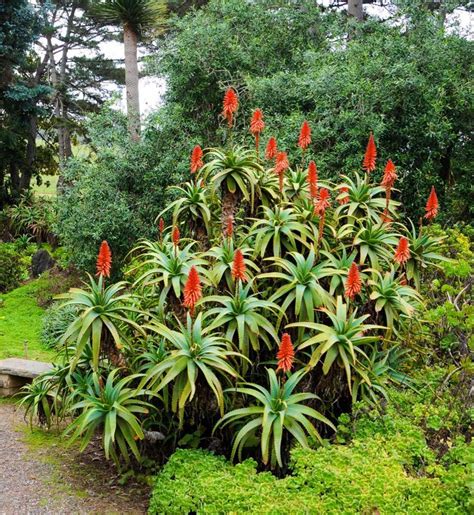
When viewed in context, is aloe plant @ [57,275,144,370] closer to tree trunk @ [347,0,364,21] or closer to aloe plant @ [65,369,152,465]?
aloe plant @ [65,369,152,465]

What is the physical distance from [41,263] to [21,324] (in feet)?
9.19

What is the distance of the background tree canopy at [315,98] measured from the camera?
6816 mm

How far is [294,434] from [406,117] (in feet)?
16.3

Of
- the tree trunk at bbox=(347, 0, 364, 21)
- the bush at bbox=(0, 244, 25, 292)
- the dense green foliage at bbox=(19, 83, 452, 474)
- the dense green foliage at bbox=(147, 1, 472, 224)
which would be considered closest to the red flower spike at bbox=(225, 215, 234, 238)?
the dense green foliage at bbox=(19, 83, 452, 474)

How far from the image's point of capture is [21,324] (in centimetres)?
811

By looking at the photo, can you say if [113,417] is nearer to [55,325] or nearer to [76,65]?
[55,325]

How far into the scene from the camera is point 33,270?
1078 centimetres

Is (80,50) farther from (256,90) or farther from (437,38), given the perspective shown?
(437,38)

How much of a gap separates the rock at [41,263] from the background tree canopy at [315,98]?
305cm

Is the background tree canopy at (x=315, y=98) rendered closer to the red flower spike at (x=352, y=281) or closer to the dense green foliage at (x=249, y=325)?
the dense green foliage at (x=249, y=325)

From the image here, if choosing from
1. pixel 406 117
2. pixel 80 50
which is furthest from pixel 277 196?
pixel 80 50

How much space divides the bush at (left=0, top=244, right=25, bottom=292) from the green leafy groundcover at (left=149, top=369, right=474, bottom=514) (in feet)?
24.3

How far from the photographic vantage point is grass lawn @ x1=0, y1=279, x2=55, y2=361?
22.5 ft

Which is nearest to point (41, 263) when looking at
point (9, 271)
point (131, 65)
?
point (9, 271)
